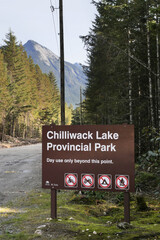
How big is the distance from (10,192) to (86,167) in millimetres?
4344

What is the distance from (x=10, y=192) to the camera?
8055mm

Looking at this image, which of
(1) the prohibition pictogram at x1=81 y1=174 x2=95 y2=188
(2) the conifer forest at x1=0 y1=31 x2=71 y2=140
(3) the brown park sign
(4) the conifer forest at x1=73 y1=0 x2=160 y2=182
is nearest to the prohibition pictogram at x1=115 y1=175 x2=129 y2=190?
(3) the brown park sign

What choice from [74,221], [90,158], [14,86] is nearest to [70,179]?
[90,158]

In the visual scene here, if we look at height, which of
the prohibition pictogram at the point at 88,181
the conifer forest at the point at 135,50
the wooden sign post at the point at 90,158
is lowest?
the prohibition pictogram at the point at 88,181

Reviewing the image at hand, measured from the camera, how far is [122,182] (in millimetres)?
4410

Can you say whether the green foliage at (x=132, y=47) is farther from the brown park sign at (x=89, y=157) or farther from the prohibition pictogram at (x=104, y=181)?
the prohibition pictogram at (x=104, y=181)

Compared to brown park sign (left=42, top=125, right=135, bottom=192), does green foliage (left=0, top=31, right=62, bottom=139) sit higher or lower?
higher

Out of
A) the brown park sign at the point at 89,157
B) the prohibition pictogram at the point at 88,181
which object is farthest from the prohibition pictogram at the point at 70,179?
the prohibition pictogram at the point at 88,181

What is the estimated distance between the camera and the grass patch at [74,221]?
13.0 ft

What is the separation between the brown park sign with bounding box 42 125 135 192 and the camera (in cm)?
443

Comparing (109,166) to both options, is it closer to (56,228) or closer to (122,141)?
(122,141)

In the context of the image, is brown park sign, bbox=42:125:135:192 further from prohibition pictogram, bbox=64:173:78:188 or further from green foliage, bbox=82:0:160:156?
green foliage, bbox=82:0:160:156

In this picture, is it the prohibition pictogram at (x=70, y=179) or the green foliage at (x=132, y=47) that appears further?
the green foliage at (x=132, y=47)

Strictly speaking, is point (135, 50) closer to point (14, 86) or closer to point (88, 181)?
point (88, 181)
